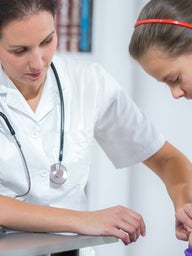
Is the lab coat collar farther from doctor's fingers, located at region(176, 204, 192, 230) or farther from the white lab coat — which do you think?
doctor's fingers, located at region(176, 204, 192, 230)

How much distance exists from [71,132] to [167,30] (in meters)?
0.47

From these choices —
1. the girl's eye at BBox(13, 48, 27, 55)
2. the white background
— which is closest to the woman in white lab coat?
the girl's eye at BBox(13, 48, 27, 55)

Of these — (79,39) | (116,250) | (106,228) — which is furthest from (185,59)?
(116,250)

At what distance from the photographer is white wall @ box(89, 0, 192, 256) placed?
2385 mm

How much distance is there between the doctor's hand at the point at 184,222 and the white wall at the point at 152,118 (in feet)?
3.51

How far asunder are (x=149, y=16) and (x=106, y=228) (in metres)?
0.48

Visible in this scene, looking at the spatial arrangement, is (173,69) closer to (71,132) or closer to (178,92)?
(178,92)

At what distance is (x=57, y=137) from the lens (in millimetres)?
1487

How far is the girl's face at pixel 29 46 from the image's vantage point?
52.1 inches

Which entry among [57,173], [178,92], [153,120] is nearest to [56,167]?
[57,173]

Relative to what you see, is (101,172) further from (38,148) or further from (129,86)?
(38,148)

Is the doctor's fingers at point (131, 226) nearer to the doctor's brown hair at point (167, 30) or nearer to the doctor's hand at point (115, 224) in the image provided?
the doctor's hand at point (115, 224)

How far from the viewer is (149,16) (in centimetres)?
120

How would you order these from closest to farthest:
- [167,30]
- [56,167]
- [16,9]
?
[167,30] < [16,9] < [56,167]
